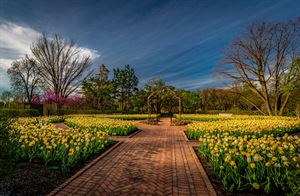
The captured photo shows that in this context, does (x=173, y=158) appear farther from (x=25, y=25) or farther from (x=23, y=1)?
(x=25, y=25)

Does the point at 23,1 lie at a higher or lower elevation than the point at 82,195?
higher

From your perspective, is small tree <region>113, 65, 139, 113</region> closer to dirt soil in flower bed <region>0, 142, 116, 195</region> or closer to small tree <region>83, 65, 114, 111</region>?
small tree <region>83, 65, 114, 111</region>

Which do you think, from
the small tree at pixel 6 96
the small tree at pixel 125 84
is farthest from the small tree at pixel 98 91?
the small tree at pixel 6 96

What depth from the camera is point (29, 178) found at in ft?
11.8

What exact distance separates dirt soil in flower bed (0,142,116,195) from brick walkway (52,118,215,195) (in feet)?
0.99

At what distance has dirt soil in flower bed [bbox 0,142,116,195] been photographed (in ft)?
10.2

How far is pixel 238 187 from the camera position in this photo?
10.1ft

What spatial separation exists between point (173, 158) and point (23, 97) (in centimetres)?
4055

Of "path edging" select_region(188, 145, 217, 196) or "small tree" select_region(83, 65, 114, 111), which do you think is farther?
"small tree" select_region(83, 65, 114, 111)

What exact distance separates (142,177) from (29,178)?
7.58 ft

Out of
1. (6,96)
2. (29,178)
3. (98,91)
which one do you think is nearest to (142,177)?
(29,178)

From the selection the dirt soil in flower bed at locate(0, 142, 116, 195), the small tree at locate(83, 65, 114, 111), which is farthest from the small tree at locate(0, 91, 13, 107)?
the dirt soil in flower bed at locate(0, 142, 116, 195)

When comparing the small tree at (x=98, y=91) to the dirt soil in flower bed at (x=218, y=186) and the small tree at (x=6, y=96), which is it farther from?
the dirt soil in flower bed at (x=218, y=186)

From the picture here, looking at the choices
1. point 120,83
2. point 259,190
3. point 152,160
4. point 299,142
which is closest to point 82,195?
point 152,160
